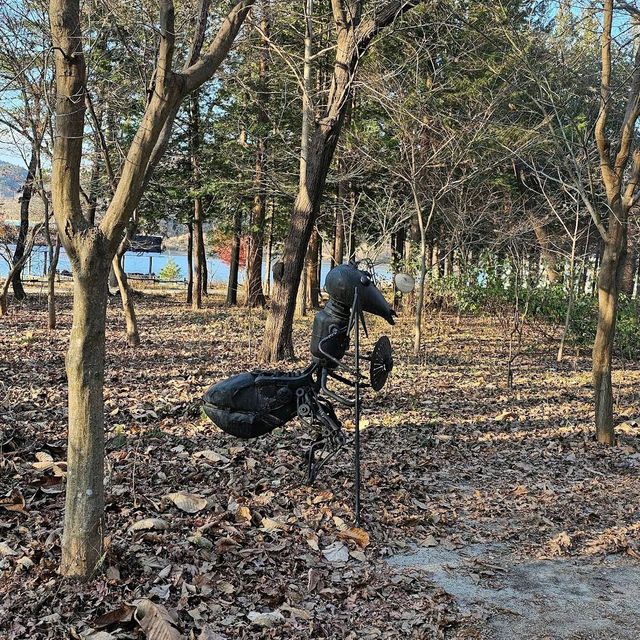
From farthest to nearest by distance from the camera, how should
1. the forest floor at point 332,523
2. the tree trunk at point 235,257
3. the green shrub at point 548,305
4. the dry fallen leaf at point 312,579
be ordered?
the tree trunk at point 235,257 < the green shrub at point 548,305 < the dry fallen leaf at point 312,579 < the forest floor at point 332,523

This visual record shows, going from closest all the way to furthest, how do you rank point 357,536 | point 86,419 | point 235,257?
point 86,419 → point 357,536 → point 235,257

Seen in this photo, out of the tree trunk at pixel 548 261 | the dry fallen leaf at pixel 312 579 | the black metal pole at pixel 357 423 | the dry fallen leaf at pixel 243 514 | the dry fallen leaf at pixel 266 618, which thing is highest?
the tree trunk at pixel 548 261

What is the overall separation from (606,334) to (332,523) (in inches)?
164

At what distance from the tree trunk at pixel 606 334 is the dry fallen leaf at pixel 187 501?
475 centimetres

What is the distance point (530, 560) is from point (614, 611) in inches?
29.3

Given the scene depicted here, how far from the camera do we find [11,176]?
13.9 metres

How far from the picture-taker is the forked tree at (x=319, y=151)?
391 inches

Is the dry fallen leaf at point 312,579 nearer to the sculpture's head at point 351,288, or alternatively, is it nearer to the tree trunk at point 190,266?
the sculpture's head at point 351,288

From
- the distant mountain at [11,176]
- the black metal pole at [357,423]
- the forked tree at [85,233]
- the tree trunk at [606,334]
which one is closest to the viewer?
the forked tree at [85,233]

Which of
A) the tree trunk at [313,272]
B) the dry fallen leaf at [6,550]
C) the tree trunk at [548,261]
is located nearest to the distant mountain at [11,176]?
the tree trunk at [313,272]

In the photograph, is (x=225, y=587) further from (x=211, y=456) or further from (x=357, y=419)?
(x=211, y=456)

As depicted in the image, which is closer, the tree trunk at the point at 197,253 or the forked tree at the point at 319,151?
the forked tree at the point at 319,151

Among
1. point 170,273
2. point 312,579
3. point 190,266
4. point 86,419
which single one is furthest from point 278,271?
point 170,273

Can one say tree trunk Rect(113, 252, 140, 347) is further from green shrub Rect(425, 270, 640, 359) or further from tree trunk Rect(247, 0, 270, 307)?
green shrub Rect(425, 270, 640, 359)
